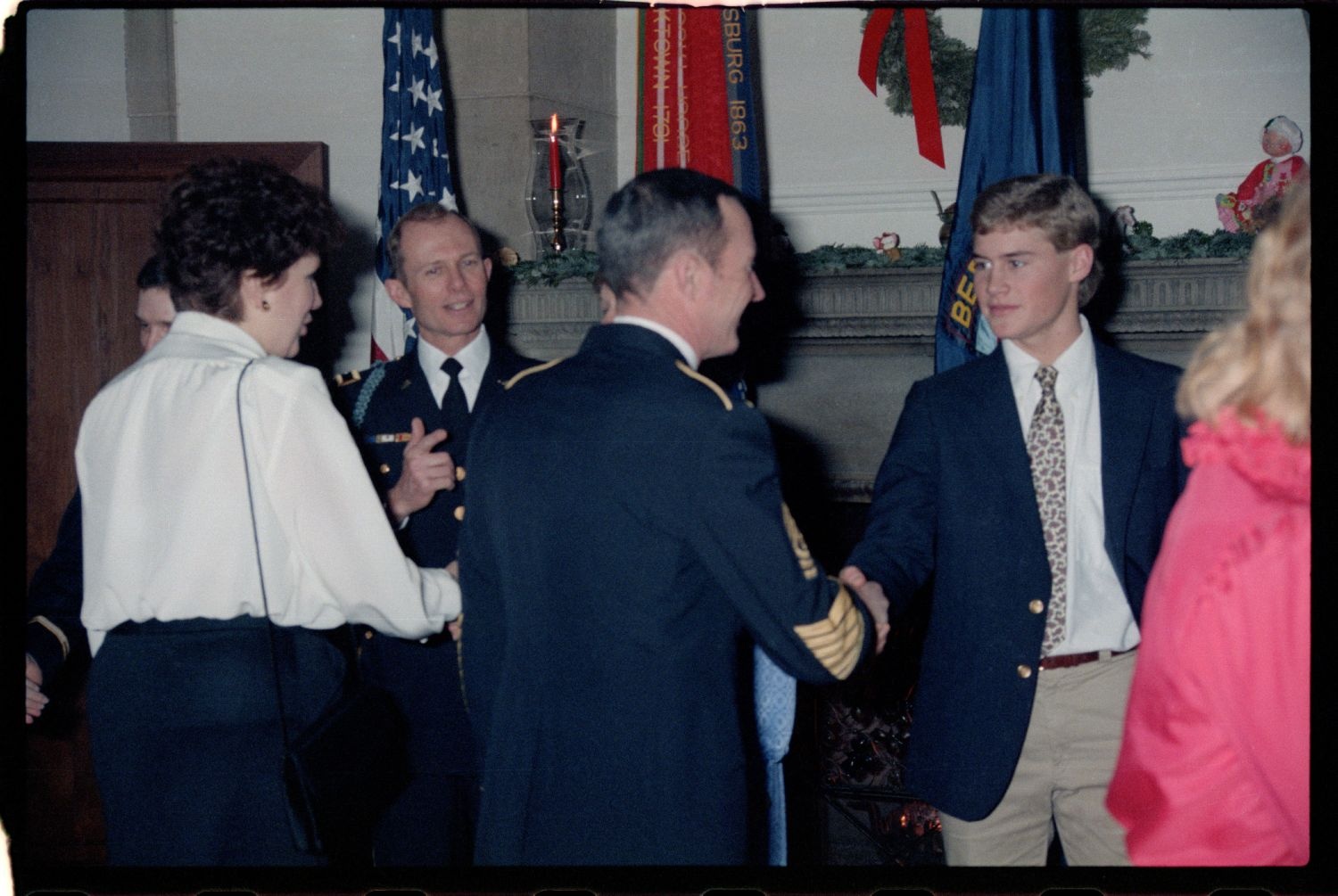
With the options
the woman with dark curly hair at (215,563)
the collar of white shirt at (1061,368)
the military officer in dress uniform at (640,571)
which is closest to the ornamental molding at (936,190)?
the collar of white shirt at (1061,368)

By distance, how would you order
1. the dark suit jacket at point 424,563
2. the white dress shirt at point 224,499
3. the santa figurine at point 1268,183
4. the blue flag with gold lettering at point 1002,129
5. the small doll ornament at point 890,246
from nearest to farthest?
the white dress shirt at point 224,499 < the dark suit jacket at point 424,563 < the santa figurine at point 1268,183 < the blue flag with gold lettering at point 1002,129 < the small doll ornament at point 890,246

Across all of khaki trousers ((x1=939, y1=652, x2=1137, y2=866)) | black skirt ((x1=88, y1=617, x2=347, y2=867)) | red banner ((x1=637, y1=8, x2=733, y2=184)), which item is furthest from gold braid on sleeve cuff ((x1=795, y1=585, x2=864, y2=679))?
red banner ((x1=637, y1=8, x2=733, y2=184))

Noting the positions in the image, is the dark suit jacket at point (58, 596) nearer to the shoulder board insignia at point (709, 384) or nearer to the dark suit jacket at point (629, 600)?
the dark suit jacket at point (629, 600)

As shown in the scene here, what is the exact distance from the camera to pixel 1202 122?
3258 millimetres

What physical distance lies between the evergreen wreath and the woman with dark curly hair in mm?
2306

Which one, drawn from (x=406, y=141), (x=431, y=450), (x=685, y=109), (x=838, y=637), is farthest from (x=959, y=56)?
(x=838, y=637)

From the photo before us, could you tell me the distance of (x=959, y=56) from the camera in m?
3.52

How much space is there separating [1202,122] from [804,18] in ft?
4.20

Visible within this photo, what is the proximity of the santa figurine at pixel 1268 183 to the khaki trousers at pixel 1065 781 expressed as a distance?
3.16 feet

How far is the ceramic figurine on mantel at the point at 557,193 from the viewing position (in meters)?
3.26

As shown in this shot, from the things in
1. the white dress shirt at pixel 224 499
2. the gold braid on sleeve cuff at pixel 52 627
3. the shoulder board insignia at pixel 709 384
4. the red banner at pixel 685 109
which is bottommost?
the gold braid on sleeve cuff at pixel 52 627

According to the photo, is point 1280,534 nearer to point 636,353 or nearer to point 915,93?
point 636,353

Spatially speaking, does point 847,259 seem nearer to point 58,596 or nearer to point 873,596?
point 873,596

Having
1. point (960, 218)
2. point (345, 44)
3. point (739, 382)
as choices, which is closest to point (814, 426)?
point (739, 382)
